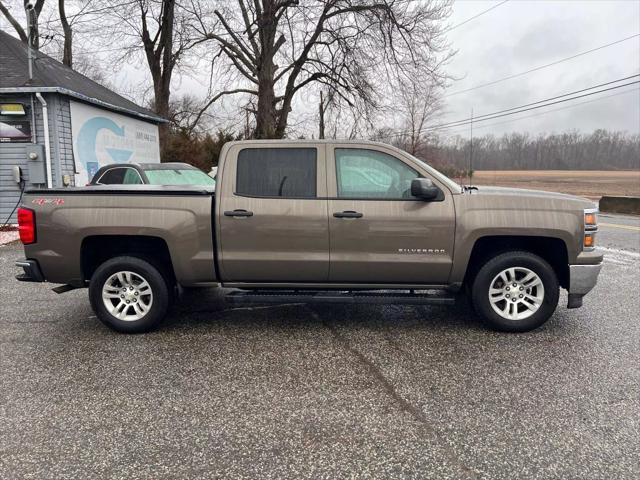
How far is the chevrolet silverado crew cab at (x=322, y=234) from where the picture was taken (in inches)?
176

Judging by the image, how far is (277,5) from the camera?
22.5m

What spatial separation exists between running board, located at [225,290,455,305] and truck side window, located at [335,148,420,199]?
3.25 ft

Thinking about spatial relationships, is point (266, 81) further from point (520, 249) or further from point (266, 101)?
point (520, 249)

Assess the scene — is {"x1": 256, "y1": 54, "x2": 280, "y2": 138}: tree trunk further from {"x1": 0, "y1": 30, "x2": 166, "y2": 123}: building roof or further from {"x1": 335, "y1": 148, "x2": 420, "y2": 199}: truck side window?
{"x1": 335, "y1": 148, "x2": 420, "y2": 199}: truck side window

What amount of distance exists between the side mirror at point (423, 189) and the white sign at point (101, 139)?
37.3 ft

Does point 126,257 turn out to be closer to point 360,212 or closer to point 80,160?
point 360,212

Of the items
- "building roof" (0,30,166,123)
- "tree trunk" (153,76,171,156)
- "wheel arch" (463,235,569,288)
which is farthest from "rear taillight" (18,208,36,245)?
"tree trunk" (153,76,171,156)

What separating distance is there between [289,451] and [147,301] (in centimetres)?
264

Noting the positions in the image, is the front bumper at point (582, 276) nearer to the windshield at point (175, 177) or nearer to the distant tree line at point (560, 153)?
the windshield at point (175, 177)

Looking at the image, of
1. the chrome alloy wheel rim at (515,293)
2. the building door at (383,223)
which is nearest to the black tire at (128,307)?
the building door at (383,223)

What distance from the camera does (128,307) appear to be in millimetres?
4723

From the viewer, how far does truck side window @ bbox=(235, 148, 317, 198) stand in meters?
4.61

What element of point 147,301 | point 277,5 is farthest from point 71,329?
point 277,5

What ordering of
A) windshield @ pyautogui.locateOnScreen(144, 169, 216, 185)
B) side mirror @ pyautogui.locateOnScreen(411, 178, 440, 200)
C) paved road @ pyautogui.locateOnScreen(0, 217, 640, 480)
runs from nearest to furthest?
1. paved road @ pyautogui.locateOnScreen(0, 217, 640, 480)
2. side mirror @ pyautogui.locateOnScreen(411, 178, 440, 200)
3. windshield @ pyautogui.locateOnScreen(144, 169, 216, 185)
